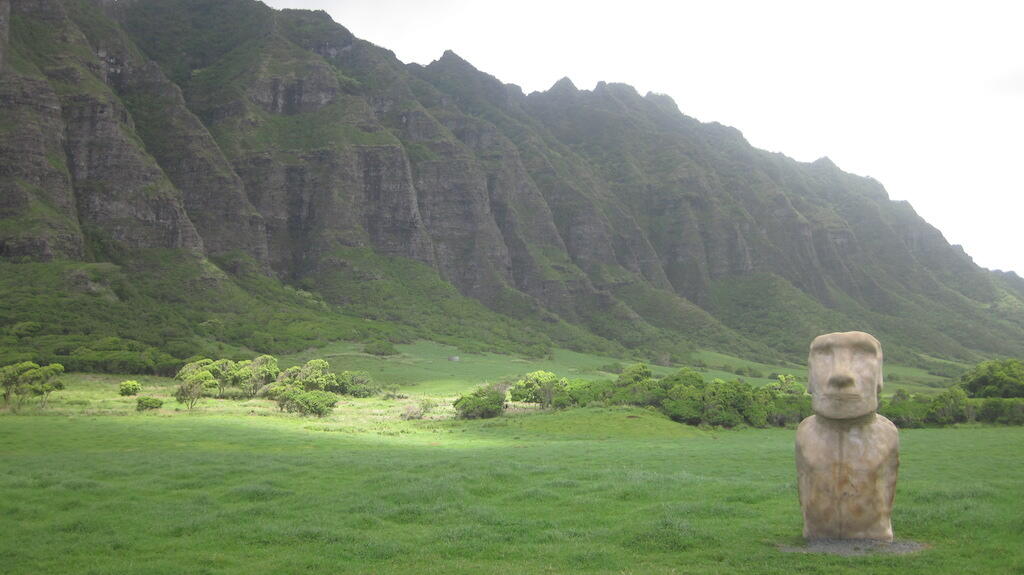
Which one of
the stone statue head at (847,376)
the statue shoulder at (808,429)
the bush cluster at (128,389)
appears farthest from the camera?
the bush cluster at (128,389)

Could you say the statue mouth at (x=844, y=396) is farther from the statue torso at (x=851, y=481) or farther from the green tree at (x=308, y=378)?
the green tree at (x=308, y=378)

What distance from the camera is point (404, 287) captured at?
175m

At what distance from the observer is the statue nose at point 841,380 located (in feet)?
46.4

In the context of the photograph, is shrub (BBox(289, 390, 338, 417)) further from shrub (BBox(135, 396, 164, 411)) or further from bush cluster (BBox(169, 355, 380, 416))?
shrub (BBox(135, 396, 164, 411))

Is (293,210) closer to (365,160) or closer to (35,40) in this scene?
(365,160)

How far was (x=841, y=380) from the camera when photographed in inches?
558

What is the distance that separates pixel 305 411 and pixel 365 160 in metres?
149

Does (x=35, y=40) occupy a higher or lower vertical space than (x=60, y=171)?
higher

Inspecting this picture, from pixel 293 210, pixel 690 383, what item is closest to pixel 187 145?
pixel 293 210

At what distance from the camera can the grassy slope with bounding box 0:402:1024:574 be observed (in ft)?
45.3

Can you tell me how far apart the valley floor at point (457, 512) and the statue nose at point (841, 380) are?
345 cm

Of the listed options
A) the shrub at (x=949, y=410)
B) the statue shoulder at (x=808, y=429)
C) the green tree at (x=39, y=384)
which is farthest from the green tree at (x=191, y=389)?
the shrub at (x=949, y=410)

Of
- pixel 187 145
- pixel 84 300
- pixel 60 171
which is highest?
pixel 187 145

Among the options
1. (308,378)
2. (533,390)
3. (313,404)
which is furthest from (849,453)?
(308,378)
